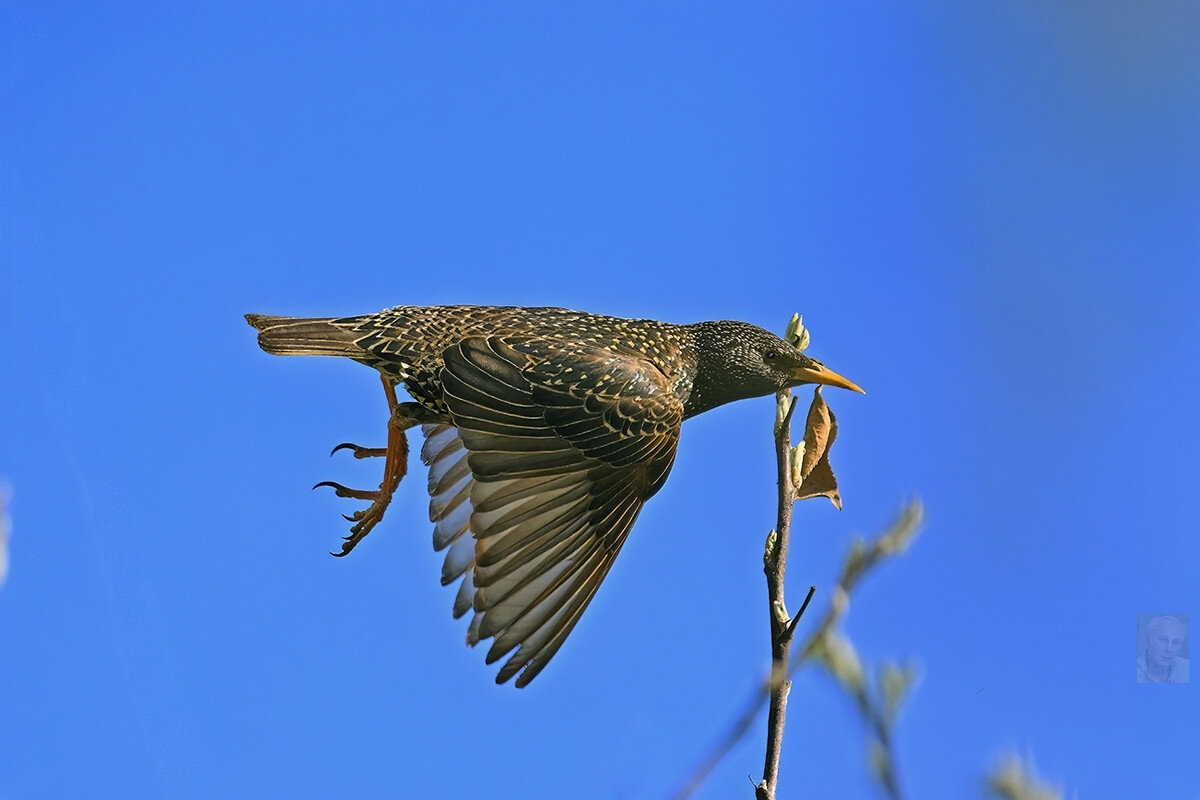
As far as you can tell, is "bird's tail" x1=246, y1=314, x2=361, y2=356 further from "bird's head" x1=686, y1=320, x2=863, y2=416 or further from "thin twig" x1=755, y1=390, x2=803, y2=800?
"thin twig" x1=755, y1=390, x2=803, y2=800

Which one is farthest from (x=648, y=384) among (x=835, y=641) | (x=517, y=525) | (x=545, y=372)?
(x=835, y=641)

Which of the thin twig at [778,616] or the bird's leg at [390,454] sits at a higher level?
the bird's leg at [390,454]

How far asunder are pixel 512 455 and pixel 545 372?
0.70ft

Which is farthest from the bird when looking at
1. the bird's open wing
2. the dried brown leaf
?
the dried brown leaf

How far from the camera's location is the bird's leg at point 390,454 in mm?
2732

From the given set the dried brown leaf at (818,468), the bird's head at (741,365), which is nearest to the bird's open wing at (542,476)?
the bird's head at (741,365)

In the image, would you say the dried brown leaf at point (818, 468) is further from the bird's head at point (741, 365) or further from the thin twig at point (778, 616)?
the bird's head at point (741, 365)

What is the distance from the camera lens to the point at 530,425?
2.44m

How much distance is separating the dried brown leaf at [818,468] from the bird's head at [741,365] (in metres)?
0.85

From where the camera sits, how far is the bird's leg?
2732 mm

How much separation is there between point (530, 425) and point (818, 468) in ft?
2.36

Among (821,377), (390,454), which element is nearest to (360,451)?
(390,454)

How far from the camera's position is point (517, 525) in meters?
2.48

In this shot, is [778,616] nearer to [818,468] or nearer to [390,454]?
[818,468]
